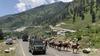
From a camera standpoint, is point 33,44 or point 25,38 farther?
point 25,38

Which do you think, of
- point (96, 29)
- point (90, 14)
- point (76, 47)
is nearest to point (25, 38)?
point (96, 29)

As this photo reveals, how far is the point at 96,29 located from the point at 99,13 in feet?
267

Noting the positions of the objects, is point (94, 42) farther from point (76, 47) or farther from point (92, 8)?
point (92, 8)

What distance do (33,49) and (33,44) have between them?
114cm

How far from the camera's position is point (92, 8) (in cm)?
18300

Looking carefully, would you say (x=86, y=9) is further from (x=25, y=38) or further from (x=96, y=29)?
(x=96, y=29)

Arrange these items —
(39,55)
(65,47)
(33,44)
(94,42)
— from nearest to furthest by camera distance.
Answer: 1. (39,55)
2. (33,44)
3. (65,47)
4. (94,42)

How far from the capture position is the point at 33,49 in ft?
174

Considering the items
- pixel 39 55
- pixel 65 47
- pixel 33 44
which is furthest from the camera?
pixel 65 47

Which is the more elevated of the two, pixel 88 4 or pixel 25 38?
pixel 88 4

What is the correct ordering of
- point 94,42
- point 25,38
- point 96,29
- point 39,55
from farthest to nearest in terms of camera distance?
point 25,38, point 96,29, point 94,42, point 39,55

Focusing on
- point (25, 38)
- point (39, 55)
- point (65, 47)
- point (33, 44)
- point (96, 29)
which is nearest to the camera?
point (39, 55)

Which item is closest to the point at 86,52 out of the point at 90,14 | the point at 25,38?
the point at 25,38

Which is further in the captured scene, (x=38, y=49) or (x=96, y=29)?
(x=96, y=29)
